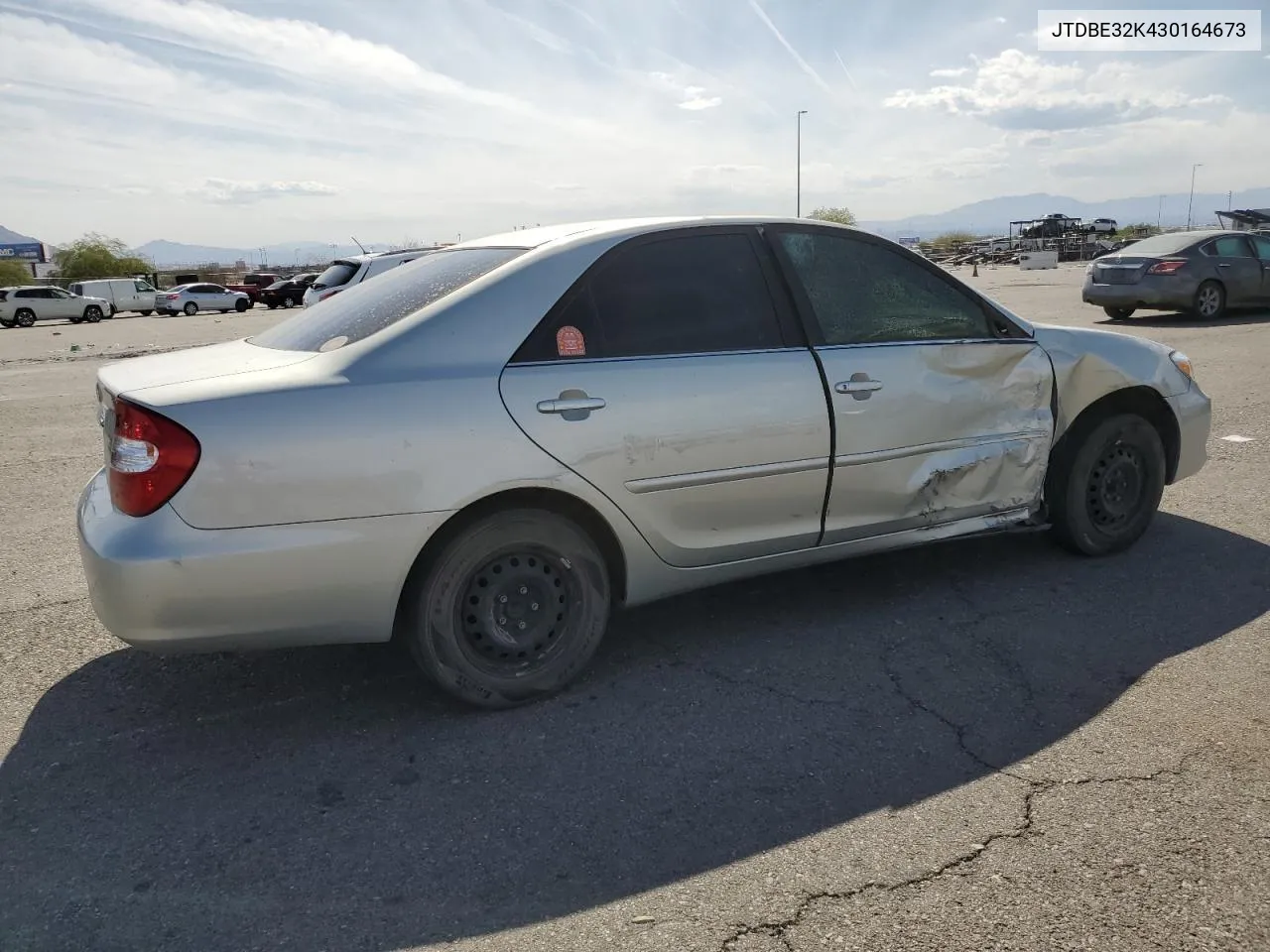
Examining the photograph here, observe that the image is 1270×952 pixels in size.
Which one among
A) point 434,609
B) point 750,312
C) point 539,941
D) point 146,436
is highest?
point 750,312

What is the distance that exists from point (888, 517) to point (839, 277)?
40.0 inches

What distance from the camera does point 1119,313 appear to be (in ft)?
55.3

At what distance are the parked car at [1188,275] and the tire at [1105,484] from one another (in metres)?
12.2

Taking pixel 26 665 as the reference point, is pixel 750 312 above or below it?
above

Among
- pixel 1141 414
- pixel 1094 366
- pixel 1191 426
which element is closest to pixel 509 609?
pixel 1094 366

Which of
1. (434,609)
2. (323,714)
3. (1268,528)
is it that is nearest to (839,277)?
(434,609)

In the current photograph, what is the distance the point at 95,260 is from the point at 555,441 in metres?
76.4

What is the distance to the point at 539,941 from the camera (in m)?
2.34

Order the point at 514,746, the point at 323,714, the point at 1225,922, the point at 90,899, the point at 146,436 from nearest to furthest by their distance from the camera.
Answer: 1. the point at 1225,922
2. the point at 90,899
3. the point at 146,436
4. the point at 514,746
5. the point at 323,714

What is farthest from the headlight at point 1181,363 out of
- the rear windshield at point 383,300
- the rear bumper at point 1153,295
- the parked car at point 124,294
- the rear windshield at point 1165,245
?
the parked car at point 124,294

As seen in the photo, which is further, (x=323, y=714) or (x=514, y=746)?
(x=323, y=714)

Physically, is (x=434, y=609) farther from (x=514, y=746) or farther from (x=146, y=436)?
(x=146, y=436)

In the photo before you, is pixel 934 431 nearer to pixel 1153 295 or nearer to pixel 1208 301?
pixel 1153 295

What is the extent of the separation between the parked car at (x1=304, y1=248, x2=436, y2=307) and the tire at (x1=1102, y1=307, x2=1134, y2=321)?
11.2m
